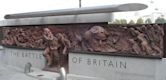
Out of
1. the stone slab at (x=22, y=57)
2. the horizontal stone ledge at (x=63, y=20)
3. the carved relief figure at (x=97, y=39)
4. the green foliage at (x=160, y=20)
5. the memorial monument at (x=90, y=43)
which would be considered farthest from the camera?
the stone slab at (x=22, y=57)


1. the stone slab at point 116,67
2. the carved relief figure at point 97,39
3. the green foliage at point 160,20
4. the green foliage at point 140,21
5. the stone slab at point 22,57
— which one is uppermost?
the green foliage at point 160,20

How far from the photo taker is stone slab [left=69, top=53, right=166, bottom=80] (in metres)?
9.69

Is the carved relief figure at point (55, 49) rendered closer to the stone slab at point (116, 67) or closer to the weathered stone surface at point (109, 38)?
the weathered stone surface at point (109, 38)

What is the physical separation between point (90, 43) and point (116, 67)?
1.44 metres

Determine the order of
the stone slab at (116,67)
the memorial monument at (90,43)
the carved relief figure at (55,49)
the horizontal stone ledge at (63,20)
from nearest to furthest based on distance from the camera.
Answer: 1. the stone slab at (116,67)
2. the memorial monument at (90,43)
3. the horizontal stone ledge at (63,20)
4. the carved relief figure at (55,49)

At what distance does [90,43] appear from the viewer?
37.3ft

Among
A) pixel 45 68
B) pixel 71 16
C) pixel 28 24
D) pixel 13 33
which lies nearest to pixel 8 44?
pixel 13 33

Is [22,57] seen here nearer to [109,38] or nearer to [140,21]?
[109,38]

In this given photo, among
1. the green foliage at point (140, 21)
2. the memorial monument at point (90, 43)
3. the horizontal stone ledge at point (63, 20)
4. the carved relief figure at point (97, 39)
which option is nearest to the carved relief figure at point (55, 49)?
the memorial monument at point (90, 43)

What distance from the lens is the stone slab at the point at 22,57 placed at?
13572mm

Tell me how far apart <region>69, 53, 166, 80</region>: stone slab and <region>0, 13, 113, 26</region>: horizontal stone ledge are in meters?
1.29

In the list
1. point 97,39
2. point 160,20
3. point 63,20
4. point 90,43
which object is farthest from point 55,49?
point 160,20

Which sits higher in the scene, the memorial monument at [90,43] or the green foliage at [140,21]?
the green foliage at [140,21]

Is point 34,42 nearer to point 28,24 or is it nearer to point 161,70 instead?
point 28,24
